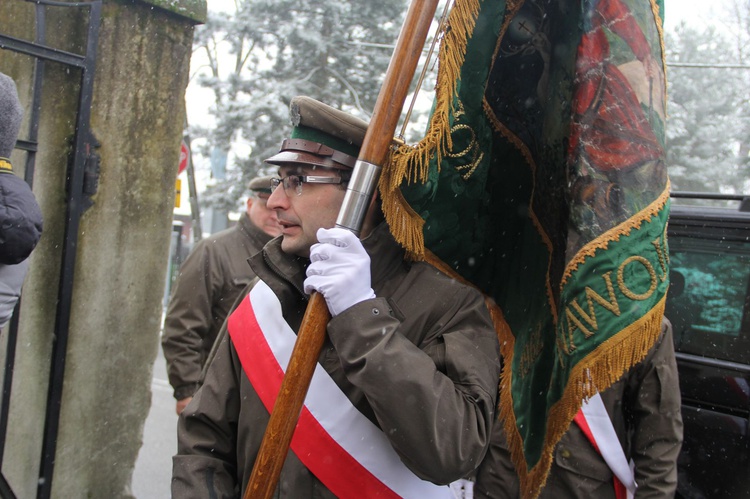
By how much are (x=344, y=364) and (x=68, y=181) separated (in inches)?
91.3

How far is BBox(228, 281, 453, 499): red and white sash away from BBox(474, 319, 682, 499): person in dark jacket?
3.75 feet

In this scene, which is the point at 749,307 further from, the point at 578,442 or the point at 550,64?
the point at 550,64

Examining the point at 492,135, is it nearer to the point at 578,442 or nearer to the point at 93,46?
the point at 578,442

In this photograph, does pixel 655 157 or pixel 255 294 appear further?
pixel 255 294

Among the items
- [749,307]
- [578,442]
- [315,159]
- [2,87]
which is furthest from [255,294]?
[749,307]

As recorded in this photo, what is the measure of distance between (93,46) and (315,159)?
1.82 meters

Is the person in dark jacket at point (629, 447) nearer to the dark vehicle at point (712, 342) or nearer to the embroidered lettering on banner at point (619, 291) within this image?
the dark vehicle at point (712, 342)

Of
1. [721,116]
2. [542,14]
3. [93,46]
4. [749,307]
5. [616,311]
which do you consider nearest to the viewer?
[616,311]

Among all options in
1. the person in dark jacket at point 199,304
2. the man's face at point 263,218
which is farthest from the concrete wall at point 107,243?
the man's face at point 263,218

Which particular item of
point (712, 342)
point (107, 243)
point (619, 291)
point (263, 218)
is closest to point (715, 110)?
point (712, 342)

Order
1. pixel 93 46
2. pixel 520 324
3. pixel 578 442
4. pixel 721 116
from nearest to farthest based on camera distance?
pixel 520 324 → pixel 578 442 → pixel 93 46 → pixel 721 116

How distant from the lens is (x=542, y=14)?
2119 mm

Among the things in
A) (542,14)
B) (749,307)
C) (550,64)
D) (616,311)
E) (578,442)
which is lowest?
(578,442)

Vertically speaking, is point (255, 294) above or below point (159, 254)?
above
